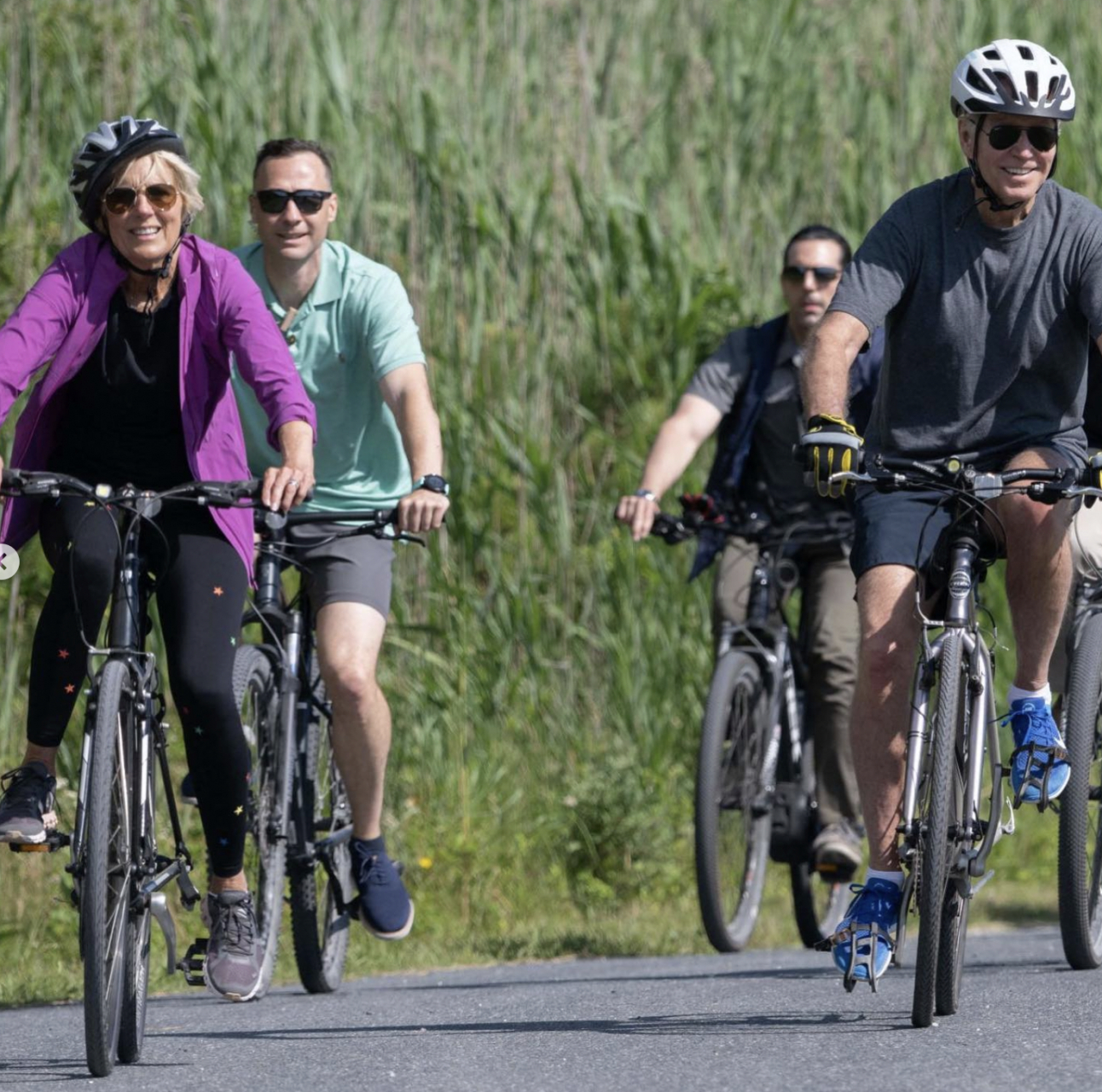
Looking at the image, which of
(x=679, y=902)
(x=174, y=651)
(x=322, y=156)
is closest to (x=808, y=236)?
(x=322, y=156)

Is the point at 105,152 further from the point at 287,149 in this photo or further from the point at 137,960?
the point at 137,960

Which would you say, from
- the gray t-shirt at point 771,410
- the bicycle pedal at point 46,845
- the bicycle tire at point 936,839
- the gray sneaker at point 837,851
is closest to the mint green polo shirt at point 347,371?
the gray t-shirt at point 771,410

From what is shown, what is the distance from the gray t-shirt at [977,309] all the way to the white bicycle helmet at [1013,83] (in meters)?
0.19

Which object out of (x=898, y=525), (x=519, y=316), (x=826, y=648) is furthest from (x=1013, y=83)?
(x=519, y=316)

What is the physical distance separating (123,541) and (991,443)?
215 cm

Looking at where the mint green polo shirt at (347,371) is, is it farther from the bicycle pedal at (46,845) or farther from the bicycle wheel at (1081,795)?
the bicycle wheel at (1081,795)

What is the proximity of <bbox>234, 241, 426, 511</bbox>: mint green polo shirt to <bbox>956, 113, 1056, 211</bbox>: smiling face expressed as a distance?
2006 mm

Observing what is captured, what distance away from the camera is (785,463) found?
8797 millimetres

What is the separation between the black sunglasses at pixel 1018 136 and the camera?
585cm

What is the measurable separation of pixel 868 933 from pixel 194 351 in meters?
2.14

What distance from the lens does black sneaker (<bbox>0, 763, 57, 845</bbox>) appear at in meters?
5.50

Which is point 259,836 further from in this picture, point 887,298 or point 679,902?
point 679,902

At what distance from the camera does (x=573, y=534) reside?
11039 mm

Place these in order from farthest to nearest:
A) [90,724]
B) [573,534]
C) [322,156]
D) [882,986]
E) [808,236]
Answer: [573,534] → [808,236] → [322,156] → [882,986] → [90,724]
